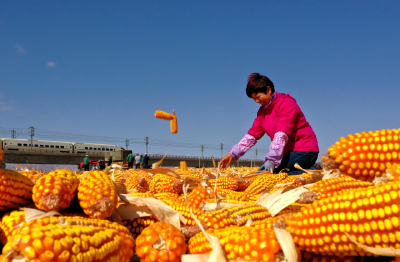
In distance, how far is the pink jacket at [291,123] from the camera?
5016 mm

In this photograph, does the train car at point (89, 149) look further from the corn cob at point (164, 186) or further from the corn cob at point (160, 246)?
the corn cob at point (160, 246)

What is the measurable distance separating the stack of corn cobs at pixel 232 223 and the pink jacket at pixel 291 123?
2.81 m

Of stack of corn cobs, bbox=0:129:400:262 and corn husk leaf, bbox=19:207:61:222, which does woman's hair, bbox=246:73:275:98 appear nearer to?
stack of corn cobs, bbox=0:129:400:262

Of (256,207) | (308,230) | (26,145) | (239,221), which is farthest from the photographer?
(26,145)

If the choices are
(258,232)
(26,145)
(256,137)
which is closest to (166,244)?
(258,232)

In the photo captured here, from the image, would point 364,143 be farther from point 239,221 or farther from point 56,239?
point 56,239

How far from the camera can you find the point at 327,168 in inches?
62.1

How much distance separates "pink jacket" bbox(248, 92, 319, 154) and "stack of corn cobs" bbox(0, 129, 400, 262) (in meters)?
2.81

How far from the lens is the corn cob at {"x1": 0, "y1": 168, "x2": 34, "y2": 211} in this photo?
1897mm

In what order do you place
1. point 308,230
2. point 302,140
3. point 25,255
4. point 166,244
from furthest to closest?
point 302,140 → point 166,244 → point 308,230 → point 25,255

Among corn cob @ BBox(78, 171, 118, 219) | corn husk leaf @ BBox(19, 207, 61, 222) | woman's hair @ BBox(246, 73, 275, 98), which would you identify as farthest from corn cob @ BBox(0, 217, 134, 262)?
woman's hair @ BBox(246, 73, 275, 98)

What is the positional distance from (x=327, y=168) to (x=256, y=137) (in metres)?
4.69

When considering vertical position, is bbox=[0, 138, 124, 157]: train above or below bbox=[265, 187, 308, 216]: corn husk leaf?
above

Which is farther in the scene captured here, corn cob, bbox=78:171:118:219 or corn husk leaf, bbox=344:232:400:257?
corn cob, bbox=78:171:118:219
